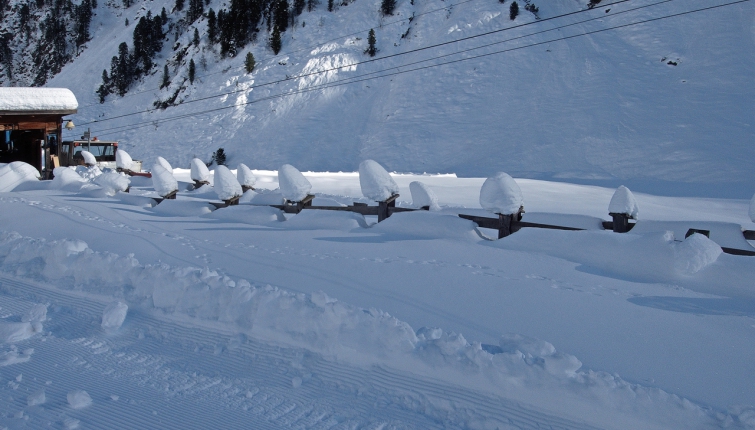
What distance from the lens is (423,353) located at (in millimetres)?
3188

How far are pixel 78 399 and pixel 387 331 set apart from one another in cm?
193

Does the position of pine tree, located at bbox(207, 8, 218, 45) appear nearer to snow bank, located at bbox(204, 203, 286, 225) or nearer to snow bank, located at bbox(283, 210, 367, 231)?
snow bank, located at bbox(204, 203, 286, 225)

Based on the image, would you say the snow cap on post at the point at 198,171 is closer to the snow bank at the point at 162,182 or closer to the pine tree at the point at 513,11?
the snow bank at the point at 162,182

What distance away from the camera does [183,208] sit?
9367mm

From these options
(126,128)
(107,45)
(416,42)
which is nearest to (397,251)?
(416,42)

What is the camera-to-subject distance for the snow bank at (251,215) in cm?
815

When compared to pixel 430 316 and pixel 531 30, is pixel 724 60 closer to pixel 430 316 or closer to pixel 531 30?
pixel 531 30

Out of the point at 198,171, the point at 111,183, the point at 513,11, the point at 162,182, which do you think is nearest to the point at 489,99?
the point at 513,11

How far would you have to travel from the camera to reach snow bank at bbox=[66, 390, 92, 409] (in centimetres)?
281

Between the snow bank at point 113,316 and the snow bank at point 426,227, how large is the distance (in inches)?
137

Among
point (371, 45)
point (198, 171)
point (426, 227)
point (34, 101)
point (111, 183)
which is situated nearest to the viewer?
point (426, 227)

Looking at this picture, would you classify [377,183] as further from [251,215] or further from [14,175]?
[14,175]

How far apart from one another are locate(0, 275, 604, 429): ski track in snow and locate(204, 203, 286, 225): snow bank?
438cm

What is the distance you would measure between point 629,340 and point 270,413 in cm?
244
